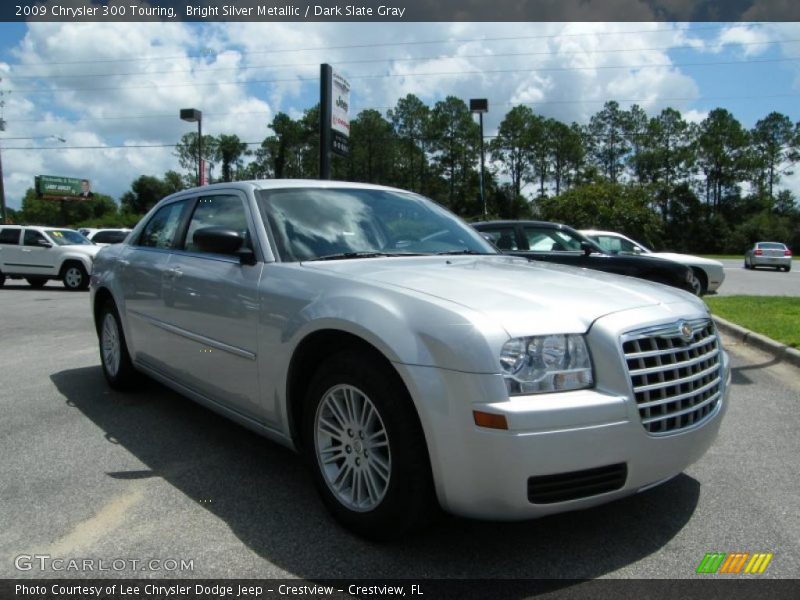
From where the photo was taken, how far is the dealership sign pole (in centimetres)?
1443

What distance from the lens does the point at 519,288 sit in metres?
2.82

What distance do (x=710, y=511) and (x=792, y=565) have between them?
1.65 feet

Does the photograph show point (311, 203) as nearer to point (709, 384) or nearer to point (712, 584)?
point (709, 384)

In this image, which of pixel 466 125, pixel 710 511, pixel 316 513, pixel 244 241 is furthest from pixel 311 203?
pixel 466 125

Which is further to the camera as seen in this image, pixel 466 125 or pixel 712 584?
pixel 466 125

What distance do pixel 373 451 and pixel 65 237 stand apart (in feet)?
60.5

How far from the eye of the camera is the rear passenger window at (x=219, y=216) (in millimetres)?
3794

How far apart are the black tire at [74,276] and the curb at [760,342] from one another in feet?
51.3

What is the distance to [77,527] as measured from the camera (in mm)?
2910

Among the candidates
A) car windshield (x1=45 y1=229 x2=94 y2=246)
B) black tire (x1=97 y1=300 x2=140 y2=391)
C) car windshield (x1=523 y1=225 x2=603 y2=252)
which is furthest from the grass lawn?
car windshield (x1=45 y1=229 x2=94 y2=246)

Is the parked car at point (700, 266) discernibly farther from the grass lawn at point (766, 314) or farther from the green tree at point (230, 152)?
the green tree at point (230, 152)

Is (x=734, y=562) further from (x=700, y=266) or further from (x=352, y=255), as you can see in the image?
(x=700, y=266)

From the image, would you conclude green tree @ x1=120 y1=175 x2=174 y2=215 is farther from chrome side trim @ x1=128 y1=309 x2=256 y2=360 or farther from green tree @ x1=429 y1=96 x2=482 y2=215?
chrome side trim @ x1=128 y1=309 x2=256 y2=360

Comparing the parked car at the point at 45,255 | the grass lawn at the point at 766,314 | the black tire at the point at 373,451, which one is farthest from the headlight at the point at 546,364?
the parked car at the point at 45,255
